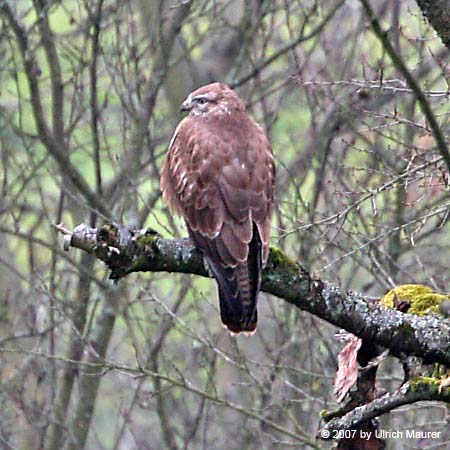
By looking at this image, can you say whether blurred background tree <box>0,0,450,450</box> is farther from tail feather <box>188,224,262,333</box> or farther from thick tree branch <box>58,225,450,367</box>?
thick tree branch <box>58,225,450,367</box>

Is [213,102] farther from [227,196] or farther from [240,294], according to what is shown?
[240,294]

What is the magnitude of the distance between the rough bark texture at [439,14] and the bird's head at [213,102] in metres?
1.84

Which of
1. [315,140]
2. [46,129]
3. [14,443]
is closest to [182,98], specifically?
[315,140]

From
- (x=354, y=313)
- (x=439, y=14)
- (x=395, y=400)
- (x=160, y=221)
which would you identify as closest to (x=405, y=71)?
(x=439, y=14)

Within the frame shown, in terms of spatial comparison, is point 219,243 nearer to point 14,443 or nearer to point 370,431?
point 370,431

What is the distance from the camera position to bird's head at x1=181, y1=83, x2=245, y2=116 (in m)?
6.49

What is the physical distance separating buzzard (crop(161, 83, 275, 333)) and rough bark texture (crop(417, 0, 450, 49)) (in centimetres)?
118

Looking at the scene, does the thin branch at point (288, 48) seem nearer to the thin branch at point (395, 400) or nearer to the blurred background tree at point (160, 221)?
the blurred background tree at point (160, 221)

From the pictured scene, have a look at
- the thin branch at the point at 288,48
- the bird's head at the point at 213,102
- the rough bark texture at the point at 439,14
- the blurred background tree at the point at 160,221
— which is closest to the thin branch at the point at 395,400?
the rough bark texture at the point at 439,14

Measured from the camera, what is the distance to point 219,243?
212 inches

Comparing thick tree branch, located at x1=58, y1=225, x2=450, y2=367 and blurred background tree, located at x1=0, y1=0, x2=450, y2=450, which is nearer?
thick tree branch, located at x1=58, y1=225, x2=450, y2=367

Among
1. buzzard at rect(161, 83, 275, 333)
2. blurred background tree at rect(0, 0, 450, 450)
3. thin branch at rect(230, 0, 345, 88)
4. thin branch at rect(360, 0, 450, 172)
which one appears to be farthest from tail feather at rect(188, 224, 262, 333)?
thin branch at rect(230, 0, 345, 88)

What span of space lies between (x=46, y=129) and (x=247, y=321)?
2.64 m

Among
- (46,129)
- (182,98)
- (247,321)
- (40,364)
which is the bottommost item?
(247,321)
